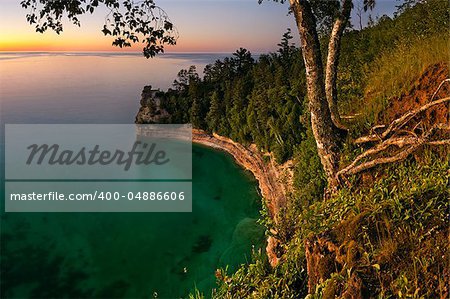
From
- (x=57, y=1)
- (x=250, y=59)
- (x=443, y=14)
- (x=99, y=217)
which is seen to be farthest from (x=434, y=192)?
(x=250, y=59)

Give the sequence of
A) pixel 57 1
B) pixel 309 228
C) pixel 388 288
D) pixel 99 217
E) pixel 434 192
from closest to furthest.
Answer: pixel 388 288
pixel 434 192
pixel 309 228
pixel 57 1
pixel 99 217

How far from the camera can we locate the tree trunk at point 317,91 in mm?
8773

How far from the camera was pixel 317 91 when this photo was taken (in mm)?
8961

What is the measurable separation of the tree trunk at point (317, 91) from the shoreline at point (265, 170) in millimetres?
6035

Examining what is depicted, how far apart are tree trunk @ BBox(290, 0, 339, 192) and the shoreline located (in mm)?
6035

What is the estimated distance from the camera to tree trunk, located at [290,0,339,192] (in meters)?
8.77

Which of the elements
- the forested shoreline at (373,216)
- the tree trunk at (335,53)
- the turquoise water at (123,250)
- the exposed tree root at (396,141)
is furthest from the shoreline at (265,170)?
the exposed tree root at (396,141)

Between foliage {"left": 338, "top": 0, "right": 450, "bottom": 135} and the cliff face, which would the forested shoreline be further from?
the cliff face

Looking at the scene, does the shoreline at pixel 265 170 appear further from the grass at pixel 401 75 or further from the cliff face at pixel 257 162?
the grass at pixel 401 75

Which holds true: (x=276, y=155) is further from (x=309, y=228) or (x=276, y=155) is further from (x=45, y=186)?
(x=309, y=228)

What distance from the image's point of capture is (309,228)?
652cm

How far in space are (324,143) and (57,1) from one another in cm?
666

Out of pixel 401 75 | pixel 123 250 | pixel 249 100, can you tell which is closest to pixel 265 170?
pixel 249 100

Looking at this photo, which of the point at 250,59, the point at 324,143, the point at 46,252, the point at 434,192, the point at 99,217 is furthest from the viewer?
the point at 250,59
